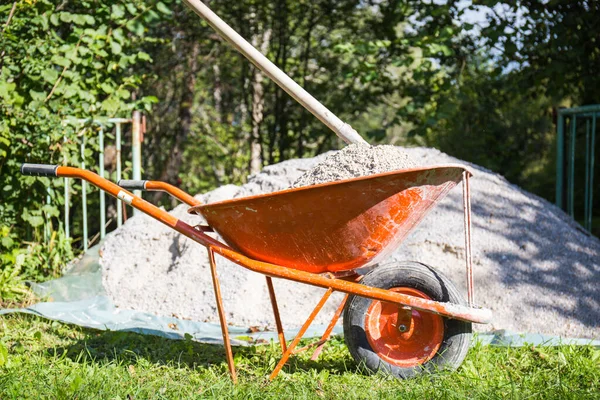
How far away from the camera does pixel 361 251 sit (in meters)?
2.33

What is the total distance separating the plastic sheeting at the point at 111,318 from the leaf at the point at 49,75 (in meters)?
1.20

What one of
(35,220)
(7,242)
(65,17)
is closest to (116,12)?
(65,17)

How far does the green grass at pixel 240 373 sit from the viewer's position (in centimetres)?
217

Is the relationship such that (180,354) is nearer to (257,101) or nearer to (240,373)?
(240,373)

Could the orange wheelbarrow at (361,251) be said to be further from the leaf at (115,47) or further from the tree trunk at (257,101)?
the tree trunk at (257,101)

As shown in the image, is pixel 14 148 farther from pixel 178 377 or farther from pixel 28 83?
pixel 178 377

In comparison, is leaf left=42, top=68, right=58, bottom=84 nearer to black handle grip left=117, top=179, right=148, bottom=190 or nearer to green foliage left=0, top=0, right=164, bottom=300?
green foliage left=0, top=0, right=164, bottom=300

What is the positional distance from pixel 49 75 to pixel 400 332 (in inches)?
117

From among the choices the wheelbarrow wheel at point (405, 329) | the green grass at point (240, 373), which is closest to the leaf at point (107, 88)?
the green grass at point (240, 373)

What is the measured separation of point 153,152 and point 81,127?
10.2ft

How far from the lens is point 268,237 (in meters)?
2.35

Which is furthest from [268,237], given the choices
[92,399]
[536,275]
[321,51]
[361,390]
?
[321,51]

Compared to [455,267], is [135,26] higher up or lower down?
higher up

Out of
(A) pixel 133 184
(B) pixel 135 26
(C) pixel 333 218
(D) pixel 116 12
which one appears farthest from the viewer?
(B) pixel 135 26
